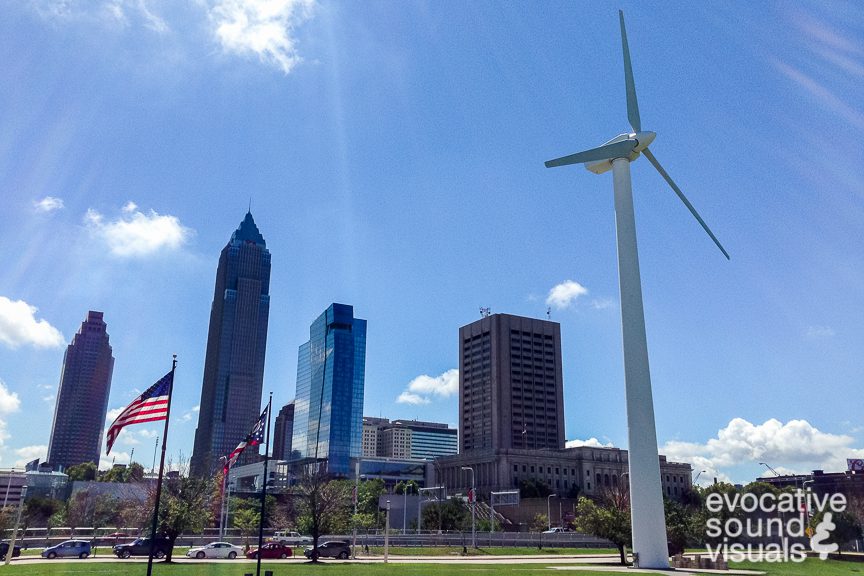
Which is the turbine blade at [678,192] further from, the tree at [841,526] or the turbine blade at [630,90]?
the tree at [841,526]

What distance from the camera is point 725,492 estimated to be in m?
95.6

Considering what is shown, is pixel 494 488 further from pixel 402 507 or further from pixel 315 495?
pixel 315 495

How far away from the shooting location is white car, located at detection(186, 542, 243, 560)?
63.2 m

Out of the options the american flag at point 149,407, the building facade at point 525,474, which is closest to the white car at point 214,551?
the american flag at point 149,407

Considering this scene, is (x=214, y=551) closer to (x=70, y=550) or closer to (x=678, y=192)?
(x=70, y=550)

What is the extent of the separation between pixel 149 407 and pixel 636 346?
31192 millimetres

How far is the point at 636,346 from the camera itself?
157 ft

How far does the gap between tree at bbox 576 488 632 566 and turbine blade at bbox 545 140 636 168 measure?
32845mm

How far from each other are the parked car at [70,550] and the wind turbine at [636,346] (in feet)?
163

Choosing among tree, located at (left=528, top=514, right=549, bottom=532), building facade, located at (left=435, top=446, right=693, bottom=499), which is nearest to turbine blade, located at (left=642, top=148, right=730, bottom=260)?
tree, located at (left=528, top=514, right=549, bottom=532)

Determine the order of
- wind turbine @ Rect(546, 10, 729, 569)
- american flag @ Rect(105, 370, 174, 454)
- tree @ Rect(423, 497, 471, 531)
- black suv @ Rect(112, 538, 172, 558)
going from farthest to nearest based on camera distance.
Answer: tree @ Rect(423, 497, 471, 531)
black suv @ Rect(112, 538, 172, 558)
wind turbine @ Rect(546, 10, 729, 569)
american flag @ Rect(105, 370, 174, 454)

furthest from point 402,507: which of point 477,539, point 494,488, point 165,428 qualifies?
point 165,428

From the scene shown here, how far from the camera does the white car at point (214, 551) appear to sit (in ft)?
207

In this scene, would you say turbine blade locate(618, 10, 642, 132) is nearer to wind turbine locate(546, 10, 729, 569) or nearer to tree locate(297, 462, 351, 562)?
wind turbine locate(546, 10, 729, 569)
